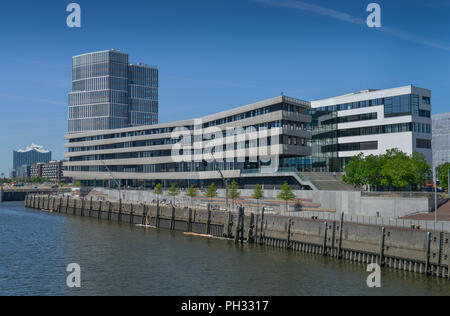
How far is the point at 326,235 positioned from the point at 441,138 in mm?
139974

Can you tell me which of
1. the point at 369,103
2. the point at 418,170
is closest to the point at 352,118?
the point at 369,103

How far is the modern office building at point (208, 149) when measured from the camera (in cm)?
10112

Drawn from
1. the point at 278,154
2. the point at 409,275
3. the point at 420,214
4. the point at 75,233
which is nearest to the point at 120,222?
the point at 75,233

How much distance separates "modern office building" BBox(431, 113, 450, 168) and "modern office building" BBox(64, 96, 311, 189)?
87.0 m

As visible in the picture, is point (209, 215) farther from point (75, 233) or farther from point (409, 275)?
point (409, 275)

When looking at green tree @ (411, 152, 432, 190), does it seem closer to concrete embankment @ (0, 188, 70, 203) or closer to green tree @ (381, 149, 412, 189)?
green tree @ (381, 149, 412, 189)

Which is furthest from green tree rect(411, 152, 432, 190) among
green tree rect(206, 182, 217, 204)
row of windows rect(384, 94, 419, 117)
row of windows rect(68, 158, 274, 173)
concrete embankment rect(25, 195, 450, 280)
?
green tree rect(206, 182, 217, 204)

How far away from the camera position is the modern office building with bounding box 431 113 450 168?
16951 centimetres

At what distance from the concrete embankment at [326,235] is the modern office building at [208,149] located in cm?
1212

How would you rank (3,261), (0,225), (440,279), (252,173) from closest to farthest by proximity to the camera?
1. (440,279)
2. (3,261)
3. (0,225)
4. (252,173)

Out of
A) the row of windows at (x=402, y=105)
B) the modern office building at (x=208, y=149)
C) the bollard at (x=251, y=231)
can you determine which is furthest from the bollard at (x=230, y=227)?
the row of windows at (x=402, y=105)

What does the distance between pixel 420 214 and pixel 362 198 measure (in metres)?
10.8

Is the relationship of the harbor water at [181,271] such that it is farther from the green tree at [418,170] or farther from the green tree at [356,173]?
the green tree at [418,170]

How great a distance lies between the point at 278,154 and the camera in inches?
3967
